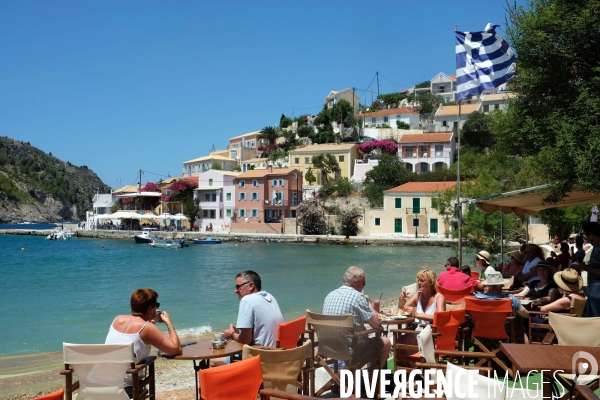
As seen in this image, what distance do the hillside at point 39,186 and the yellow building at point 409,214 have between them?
9771 cm

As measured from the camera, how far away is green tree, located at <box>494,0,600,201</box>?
23.6 ft

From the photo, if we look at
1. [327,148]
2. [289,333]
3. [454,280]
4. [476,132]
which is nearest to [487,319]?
[454,280]

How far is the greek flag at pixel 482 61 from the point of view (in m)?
10.0

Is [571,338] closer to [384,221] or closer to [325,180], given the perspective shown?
[384,221]

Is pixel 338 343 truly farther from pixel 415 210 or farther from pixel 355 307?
pixel 415 210

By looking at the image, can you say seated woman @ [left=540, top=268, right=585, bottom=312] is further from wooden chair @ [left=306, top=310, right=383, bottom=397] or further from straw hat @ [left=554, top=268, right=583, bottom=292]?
wooden chair @ [left=306, top=310, right=383, bottom=397]

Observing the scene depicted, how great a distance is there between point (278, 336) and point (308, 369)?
394 millimetres

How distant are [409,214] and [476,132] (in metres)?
18.9

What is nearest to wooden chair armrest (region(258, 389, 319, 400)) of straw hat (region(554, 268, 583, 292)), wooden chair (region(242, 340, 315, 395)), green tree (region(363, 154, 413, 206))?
wooden chair (region(242, 340, 315, 395))

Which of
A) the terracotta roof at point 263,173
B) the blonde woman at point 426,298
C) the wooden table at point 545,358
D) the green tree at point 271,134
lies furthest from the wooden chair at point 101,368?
the green tree at point 271,134

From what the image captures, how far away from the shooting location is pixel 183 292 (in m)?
22.6

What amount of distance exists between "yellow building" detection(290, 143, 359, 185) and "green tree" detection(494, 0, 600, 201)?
56.0 m

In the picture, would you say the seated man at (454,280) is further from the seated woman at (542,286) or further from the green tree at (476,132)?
the green tree at (476,132)

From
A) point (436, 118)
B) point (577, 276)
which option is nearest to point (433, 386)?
point (577, 276)
